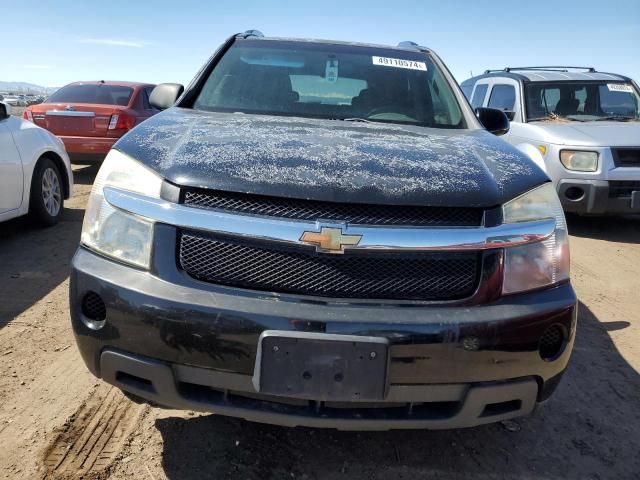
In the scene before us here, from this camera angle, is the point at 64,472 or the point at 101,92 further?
the point at 101,92

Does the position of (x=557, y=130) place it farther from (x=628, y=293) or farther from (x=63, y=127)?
(x=63, y=127)

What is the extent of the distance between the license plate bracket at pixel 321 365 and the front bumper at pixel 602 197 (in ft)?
17.0

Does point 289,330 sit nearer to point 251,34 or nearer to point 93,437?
point 93,437

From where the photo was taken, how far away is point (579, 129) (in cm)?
664

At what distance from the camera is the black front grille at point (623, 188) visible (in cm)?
621

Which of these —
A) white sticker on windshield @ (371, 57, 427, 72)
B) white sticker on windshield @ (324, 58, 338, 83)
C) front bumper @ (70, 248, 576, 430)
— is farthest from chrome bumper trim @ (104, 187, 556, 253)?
white sticker on windshield @ (371, 57, 427, 72)

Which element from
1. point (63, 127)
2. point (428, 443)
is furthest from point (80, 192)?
point (428, 443)

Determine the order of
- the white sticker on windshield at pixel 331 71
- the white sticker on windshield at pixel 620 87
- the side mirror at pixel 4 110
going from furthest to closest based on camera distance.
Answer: the white sticker on windshield at pixel 620 87 → the side mirror at pixel 4 110 → the white sticker on windshield at pixel 331 71

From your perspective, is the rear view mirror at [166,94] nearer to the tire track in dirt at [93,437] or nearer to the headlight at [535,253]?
the tire track in dirt at [93,437]

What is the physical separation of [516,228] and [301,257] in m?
0.77

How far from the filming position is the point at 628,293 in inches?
182

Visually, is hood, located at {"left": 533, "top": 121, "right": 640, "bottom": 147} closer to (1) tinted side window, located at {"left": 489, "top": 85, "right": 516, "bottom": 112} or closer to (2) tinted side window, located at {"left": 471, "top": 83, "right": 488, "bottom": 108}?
(1) tinted side window, located at {"left": 489, "top": 85, "right": 516, "bottom": 112}

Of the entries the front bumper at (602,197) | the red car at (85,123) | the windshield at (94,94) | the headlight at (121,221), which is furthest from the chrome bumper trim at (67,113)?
the headlight at (121,221)

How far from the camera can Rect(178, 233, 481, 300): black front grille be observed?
1862 mm
